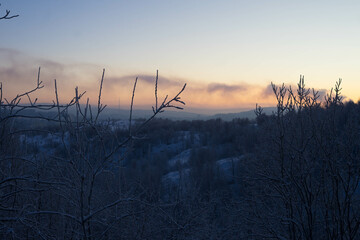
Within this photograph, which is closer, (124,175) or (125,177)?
(124,175)

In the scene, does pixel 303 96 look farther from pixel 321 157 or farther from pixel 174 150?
pixel 174 150

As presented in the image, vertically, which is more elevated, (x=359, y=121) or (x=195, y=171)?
(x=359, y=121)

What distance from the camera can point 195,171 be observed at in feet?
138

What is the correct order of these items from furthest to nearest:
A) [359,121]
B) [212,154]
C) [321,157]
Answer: [212,154] < [359,121] < [321,157]

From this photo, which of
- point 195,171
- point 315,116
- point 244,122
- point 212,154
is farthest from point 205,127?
point 315,116

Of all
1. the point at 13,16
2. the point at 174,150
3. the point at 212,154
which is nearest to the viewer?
the point at 13,16

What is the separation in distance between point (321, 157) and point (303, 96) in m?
1.33

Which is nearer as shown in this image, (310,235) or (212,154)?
(310,235)

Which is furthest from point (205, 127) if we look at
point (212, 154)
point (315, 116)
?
point (315, 116)

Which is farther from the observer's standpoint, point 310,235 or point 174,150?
point 174,150

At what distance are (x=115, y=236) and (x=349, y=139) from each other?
212 inches

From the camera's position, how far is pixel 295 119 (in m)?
7.05

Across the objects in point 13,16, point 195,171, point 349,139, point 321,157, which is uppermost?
point 13,16

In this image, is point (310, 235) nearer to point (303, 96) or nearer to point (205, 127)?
point (303, 96)
